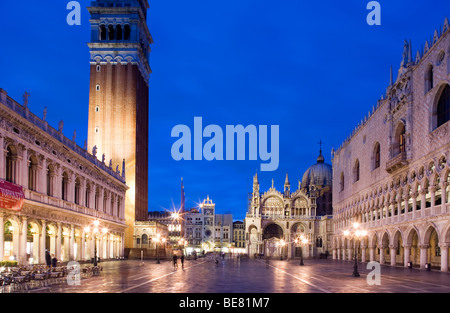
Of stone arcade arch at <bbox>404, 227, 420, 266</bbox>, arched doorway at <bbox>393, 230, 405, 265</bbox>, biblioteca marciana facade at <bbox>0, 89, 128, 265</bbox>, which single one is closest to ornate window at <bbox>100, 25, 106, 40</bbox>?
biblioteca marciana facade at <bbox>0, 89, 128, 265</bbox>

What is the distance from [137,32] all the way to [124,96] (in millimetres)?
11012

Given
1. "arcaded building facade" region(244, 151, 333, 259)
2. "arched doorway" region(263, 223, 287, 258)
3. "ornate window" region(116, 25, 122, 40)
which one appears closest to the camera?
"ornate window" region(116, 25, 122, 40)

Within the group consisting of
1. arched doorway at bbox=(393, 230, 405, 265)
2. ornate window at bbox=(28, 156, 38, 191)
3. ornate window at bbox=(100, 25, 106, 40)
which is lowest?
arched doorway at bbox=(393, 230, 405, 265)

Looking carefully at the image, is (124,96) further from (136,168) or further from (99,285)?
(99,285)

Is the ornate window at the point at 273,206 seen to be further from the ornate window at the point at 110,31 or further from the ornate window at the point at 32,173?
the ornate window at the point at 32,173

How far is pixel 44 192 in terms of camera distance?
42906 mm

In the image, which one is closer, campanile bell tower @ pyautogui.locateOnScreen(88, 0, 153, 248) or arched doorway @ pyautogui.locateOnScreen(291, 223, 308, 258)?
campanile bell tower @ pyautogui.locateOnScreen(88, 0, 153, 248)

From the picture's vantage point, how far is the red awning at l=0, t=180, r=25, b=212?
33344 mm

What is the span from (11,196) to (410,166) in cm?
3539

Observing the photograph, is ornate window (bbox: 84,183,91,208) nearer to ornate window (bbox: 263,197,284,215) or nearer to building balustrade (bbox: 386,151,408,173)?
building balustrade (bbox: 386,151,408,173)

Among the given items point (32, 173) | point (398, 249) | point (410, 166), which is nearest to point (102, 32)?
point (32, 173)

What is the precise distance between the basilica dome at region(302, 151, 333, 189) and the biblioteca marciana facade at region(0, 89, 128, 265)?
71456 millimetres

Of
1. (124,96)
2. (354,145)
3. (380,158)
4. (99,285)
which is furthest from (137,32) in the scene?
(99,285)

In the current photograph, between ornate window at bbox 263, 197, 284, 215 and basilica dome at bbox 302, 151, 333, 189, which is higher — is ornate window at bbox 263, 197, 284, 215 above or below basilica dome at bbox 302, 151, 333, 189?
below
